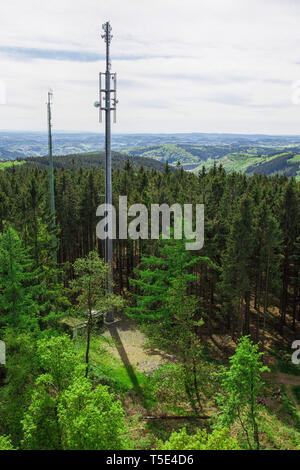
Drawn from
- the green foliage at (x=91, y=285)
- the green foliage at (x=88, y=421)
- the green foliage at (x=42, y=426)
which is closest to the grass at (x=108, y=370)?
the green foliage at (x=91, y=285)

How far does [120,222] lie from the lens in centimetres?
4334

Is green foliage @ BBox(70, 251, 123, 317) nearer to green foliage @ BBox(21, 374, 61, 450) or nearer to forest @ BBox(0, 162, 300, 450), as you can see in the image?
forest @ BBox(0, 162, 300, 450)

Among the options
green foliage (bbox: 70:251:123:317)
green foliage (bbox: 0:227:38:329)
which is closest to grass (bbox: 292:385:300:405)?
green foliage (bbox: 70:251:123:317)

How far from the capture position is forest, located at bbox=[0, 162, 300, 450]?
48.7ft

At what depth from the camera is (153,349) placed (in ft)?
100

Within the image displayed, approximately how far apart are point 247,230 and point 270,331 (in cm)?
1535

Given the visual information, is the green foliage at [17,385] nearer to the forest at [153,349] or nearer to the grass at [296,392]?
the forest at [153,349]

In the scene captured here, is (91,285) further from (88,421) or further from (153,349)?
(153,349)

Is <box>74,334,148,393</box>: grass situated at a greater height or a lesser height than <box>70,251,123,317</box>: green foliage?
lesser

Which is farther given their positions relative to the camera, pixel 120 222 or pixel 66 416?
pixel 120 222

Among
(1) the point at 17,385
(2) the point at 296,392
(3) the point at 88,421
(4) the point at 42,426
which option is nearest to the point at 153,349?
(2) the point at 296,392

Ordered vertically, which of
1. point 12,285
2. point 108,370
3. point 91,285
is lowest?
point 108,370
